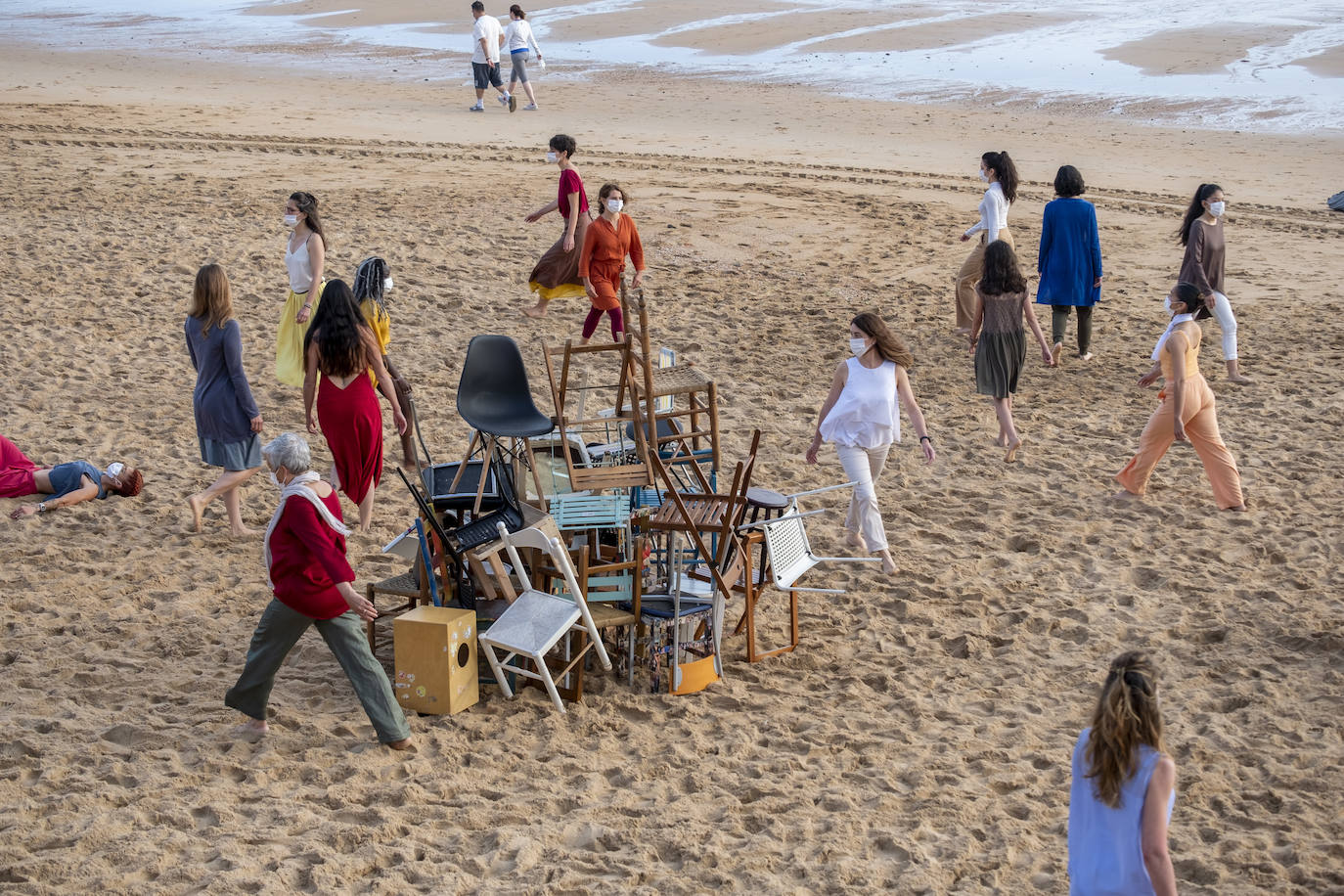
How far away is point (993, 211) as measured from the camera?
10461mm

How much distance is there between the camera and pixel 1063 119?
20719 mm

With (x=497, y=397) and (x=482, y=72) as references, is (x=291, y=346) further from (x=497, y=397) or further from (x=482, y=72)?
(x=482, y=72)

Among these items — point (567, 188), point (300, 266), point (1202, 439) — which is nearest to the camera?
point (1202, 439)

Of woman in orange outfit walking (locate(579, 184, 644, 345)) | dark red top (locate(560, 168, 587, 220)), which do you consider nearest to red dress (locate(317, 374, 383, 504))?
woman in orange outfit walking (locate(579, 184, 644, 345))

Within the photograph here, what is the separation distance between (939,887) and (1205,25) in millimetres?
29670

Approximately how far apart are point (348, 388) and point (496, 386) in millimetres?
815

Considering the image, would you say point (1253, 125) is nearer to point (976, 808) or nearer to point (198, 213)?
point (198, 213)

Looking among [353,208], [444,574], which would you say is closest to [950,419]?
[444,574]

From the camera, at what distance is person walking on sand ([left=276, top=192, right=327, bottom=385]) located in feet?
28.0

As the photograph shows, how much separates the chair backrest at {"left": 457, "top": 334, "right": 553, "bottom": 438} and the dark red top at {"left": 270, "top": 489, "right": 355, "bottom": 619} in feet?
5.40

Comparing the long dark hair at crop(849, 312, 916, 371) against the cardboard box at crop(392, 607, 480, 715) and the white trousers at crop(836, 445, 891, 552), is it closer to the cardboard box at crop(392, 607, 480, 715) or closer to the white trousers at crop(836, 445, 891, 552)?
the white trousers at crop(836, 445, 891, 552)

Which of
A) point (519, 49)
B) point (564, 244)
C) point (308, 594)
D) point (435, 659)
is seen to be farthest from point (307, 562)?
point (519, 49)

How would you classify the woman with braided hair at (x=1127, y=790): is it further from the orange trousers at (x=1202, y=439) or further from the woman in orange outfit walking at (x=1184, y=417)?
the orange trousers at (x=1202, y=439)

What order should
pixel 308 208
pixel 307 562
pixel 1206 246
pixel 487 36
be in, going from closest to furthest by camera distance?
pixel 307 562 → pixel 308 208 → pixel 1206 246 → pixel 487 36
